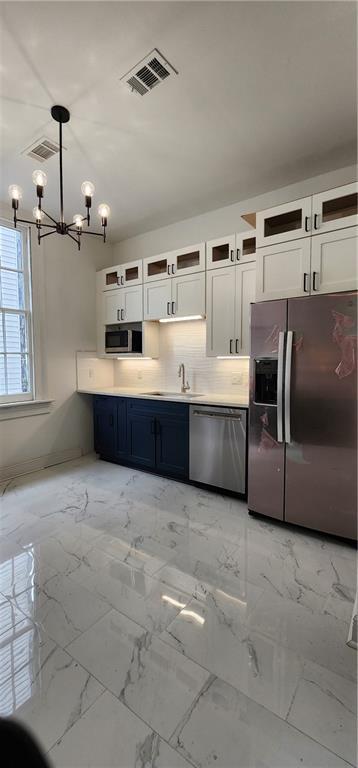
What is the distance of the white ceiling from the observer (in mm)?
1619

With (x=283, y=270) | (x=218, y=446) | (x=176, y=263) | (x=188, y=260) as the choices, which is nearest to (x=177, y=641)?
(x=218, y=446)

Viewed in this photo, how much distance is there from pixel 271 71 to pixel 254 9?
367 millimetres

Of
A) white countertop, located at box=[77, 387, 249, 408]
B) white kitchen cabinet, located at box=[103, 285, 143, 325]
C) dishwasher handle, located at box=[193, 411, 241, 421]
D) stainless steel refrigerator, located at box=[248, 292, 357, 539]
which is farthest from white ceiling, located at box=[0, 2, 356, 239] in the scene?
dishwasher handle, located at box=[193, 411, 241, 421]

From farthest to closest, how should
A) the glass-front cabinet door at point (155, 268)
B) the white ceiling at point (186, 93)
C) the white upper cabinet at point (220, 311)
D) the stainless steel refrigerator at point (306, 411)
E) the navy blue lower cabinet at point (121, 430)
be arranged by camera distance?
the navy blue lower cabinet at point (121, 430) < the glass-front cabinet door at point (155, 268) < the white upper cabinet at point (220, 311) < the stainless steel refrigerator at point (306, 411) < the white ceiling at point (186, 93)

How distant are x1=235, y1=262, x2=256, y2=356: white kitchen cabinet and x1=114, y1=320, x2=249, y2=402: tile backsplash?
15.7 inches

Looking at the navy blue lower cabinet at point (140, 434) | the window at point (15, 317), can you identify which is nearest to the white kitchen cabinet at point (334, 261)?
the navy blue lower cabinet at point (140, 434)

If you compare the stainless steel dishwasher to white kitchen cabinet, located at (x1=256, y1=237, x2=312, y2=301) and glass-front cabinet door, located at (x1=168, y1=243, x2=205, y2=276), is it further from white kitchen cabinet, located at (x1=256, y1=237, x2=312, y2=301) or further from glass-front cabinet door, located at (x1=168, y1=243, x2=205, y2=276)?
glass-front cabinet door, located at (x1=168, y1=243, x2=205, y2=276)

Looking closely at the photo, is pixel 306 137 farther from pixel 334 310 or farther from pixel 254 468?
pixel 254 468

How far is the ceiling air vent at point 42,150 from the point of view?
2.51 metres

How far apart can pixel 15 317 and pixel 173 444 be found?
90.6 inches

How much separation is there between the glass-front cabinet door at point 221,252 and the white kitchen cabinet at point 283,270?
0.49 m

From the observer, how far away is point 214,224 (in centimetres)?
363

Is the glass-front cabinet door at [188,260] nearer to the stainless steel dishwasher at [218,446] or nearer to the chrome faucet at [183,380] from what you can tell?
the chrome faucet at [183,380]

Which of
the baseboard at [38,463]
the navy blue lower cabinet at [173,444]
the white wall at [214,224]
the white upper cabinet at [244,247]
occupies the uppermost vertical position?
the white wall at [214,224]
